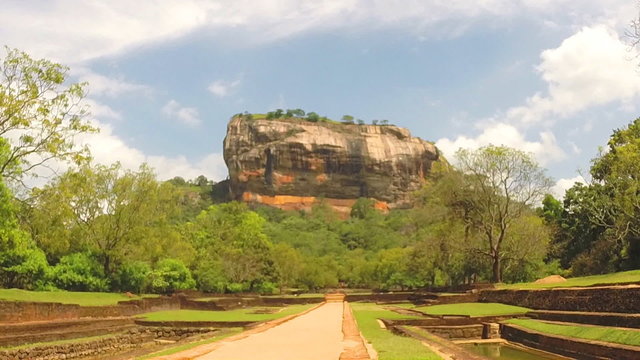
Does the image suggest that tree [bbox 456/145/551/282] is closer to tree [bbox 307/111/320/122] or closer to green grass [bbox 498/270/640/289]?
green grass [bbox 498/270/640/289]

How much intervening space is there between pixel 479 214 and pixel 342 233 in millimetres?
67490

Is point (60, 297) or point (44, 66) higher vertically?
point (44, 66)

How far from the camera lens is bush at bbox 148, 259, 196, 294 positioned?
122 feet

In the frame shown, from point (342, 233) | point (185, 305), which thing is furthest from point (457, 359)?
point (342, 233)

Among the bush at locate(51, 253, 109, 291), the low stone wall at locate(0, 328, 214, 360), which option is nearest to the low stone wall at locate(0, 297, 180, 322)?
the low stone wall at locate(0, 328, 214, 360)

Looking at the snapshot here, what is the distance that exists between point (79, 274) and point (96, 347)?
48.6 feet

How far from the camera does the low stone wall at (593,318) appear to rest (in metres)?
14.2

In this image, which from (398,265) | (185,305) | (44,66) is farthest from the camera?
(398,265)

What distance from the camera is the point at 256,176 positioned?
145875mm

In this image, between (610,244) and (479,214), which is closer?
(610,244)

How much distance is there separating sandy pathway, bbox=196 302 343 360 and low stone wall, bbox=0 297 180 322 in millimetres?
9740

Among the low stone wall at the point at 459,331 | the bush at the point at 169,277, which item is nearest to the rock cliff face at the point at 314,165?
the bush at the point at 169,277

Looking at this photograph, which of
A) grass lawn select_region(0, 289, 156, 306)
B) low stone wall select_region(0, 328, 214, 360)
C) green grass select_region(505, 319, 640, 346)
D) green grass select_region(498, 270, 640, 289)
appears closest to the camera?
green grass select_region(505, 319, 640, 346)

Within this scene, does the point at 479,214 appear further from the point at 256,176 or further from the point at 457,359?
the point at 256,176
